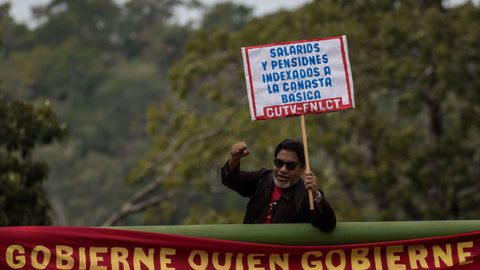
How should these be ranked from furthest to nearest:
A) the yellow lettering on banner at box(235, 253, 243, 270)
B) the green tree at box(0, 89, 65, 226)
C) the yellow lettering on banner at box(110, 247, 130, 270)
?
the green tree at box(0, 89, 65, 226) → the yellow lettering on banner at box(235, 253, 243, 270) → the yellow lettering on banner at box(110, 247, 130, 270)

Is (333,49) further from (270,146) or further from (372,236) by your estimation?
(270,146)

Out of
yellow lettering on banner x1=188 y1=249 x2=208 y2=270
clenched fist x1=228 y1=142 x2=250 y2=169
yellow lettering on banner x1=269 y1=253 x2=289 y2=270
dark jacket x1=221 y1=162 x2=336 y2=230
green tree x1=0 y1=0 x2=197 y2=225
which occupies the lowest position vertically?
yellow lettering on banner x1=269 y1=253 x2=289 y2=270

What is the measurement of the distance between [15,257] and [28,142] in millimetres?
7247

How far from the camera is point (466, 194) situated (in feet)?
77.2

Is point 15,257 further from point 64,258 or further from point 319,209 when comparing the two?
point 319,209

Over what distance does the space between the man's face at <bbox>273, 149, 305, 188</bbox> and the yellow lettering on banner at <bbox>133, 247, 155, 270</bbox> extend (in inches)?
34.2

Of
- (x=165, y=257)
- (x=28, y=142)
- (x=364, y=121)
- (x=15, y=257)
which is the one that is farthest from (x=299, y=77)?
(x=364, y=121)

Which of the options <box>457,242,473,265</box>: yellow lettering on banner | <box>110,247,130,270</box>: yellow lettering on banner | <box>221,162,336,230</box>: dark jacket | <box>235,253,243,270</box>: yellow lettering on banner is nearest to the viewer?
<box>110,247,130,270</box>: yellow lettering on banner

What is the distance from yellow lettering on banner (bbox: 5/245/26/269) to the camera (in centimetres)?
670

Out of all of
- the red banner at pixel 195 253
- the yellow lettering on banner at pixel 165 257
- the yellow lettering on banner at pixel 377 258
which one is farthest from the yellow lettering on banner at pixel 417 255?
the yellow lettering on banner at pixel 165 257

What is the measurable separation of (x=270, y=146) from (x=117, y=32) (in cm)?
5153

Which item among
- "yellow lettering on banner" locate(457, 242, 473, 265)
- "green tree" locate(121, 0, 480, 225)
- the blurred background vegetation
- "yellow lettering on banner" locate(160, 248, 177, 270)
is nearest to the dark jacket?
"yellow lettering on banner" locate(160, 248, 177, 270)

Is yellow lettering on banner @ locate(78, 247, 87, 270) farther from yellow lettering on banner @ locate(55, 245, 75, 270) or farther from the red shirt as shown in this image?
the red shirt

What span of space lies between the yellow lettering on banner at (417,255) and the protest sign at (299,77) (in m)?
0.86
